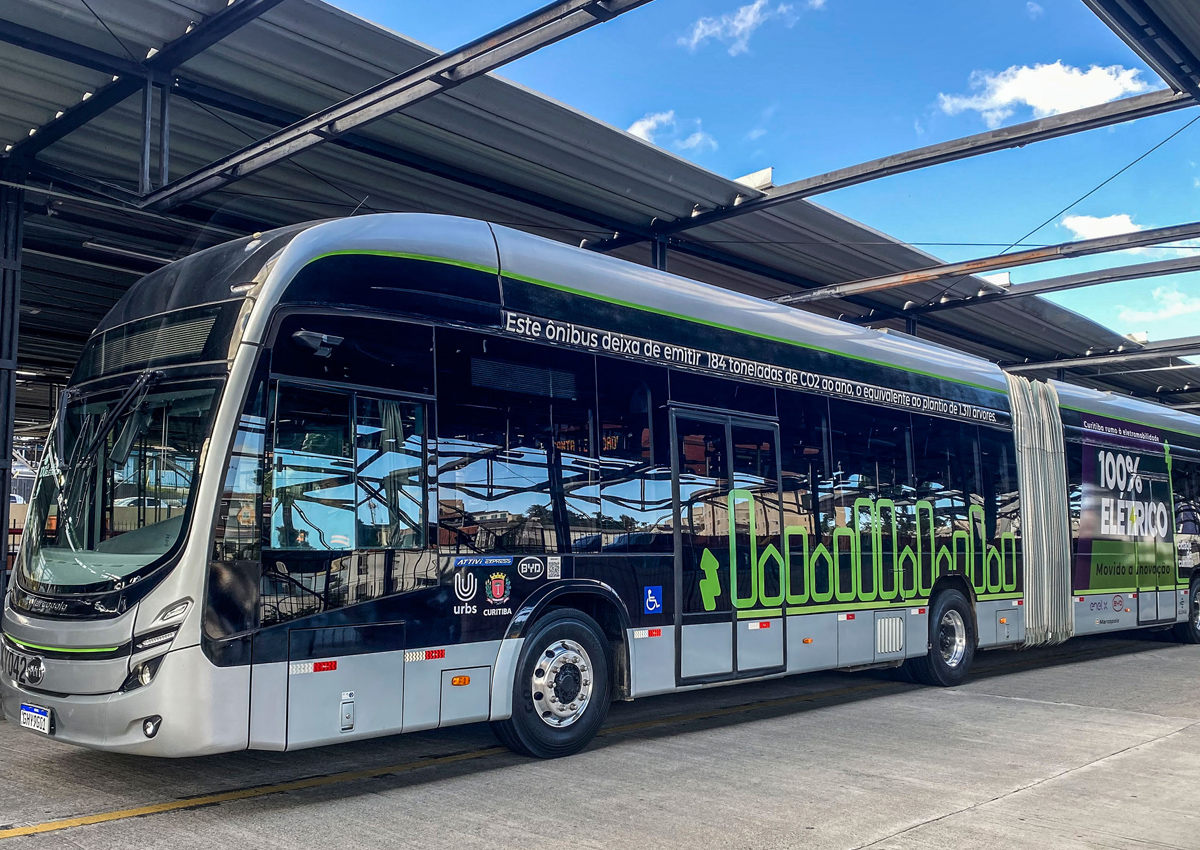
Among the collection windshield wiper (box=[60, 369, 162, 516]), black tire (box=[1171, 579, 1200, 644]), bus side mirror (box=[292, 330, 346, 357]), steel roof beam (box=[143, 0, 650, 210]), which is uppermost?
steel roof beam (box=[143, 0, 650, 210])

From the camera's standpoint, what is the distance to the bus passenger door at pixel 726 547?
8.46 m

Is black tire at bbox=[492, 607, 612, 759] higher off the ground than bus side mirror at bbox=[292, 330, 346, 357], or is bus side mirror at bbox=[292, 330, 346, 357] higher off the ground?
bus side mirror at bbox=[292, 330, 346, 357]

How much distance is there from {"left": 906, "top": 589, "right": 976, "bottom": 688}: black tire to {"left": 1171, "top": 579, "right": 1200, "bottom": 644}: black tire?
6586 mm

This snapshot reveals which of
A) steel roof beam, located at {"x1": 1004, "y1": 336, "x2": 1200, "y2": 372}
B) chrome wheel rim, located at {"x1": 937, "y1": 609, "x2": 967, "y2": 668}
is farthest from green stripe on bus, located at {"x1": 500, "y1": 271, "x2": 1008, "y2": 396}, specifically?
steel roof beam, located at {"x1": 1004, "y1": 336, "x2": 1200, "y2": 372}

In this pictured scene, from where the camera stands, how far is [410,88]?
9078 mm

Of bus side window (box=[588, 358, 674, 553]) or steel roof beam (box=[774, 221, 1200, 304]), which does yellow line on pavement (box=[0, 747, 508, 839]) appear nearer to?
bus side window (box=[588, 358, 674, 553])

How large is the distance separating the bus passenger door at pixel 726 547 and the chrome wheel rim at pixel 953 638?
3227mm

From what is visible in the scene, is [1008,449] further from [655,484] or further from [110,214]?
[110,214]

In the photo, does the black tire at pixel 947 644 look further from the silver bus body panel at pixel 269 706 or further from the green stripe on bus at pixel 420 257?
the silver bus body panel at pixel 269 706

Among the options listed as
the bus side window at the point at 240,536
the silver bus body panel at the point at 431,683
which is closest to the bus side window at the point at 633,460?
the silver bus body panel at the point at 431,683

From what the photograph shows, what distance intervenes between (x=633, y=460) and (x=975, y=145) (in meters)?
5.56

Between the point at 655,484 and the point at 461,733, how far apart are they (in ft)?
8.46

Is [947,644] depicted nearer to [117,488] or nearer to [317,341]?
[317,341]

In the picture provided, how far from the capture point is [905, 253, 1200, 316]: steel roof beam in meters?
15.6
